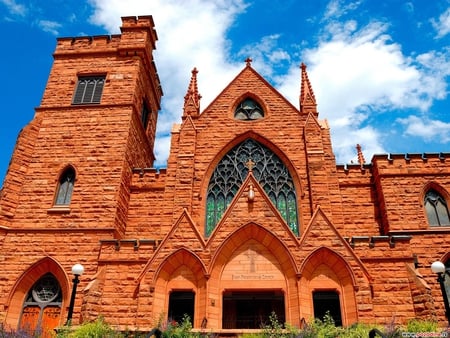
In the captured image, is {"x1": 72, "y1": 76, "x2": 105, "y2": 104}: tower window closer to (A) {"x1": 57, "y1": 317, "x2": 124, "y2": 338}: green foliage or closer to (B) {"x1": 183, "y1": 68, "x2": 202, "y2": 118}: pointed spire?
(B) {"x1": 183, "y1": 68, "x2": 202, "y2": 118}: pointed spire

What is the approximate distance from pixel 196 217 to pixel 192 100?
6236 millimetres

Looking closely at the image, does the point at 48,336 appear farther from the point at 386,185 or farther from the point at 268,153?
the point at 386,185

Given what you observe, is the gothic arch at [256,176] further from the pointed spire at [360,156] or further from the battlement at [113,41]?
the pointed spire at [360,156]

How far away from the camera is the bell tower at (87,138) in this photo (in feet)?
51.5

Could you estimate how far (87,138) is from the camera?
58.2 ft

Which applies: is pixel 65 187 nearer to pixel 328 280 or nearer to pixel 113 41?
pixel 113 41

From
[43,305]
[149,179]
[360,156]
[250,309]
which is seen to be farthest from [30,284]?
[360,156]

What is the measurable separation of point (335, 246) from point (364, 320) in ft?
7.53

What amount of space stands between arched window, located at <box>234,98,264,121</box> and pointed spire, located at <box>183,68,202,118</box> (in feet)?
6.50

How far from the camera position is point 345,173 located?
1691 centimetres

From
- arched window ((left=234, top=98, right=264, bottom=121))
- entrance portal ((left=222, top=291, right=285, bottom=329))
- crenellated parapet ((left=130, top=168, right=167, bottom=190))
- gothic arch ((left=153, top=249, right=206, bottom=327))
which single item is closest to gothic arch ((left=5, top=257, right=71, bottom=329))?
gothic arch ((left=153, top=249, right=206, bottom=327))

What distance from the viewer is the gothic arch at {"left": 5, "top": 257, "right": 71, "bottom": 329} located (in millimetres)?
13773

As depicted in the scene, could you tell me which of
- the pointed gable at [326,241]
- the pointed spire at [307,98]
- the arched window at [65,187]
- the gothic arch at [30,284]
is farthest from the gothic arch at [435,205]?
the arched window at [65,187]

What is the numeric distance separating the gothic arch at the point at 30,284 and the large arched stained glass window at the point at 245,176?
563 centimetres
